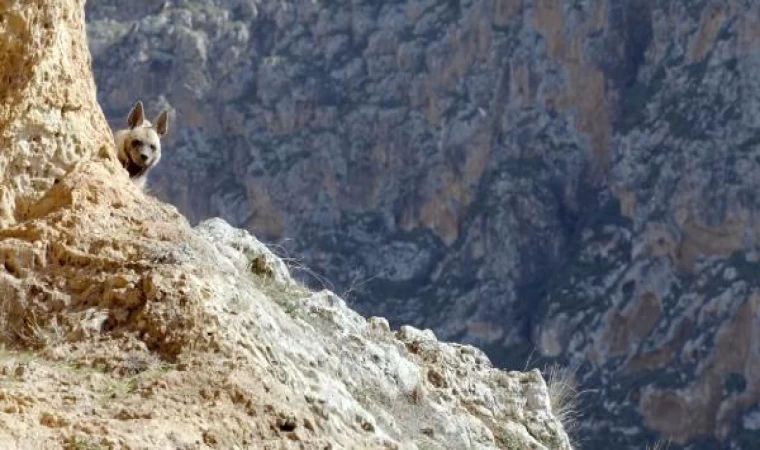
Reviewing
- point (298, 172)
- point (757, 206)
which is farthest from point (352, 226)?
point (757, 206)

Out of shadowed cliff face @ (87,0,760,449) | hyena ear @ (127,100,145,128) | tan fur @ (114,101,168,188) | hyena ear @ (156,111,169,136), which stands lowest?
shadowed cliff face @ (87,0,760,449)

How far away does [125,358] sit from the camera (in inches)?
340

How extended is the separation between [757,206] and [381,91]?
33.9 meters

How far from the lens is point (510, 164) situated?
106625 mm

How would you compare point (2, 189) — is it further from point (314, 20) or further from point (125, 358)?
point (314, 20)

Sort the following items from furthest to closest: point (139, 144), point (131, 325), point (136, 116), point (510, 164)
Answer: point (510, 164), point (139, 144), point (136, 116), point (131, 325)

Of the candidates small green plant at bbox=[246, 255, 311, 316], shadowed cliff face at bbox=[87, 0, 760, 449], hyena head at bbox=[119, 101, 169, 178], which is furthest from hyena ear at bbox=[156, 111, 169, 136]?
shadowed cliff face at bbox=[87, 0, 760, 449]

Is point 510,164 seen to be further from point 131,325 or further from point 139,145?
point 131,325

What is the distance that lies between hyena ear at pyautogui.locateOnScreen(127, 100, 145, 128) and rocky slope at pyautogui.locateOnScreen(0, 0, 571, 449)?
2359 millimetres

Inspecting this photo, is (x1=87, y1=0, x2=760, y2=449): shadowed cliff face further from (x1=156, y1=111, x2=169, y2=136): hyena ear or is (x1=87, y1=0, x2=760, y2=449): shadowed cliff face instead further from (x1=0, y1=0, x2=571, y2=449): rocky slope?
(x1=0, y1=0, x2=571, y2=449): rocky slope

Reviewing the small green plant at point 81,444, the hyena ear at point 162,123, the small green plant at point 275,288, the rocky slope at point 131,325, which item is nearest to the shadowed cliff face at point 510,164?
the hyena ear at point 162,123

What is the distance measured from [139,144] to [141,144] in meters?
0.04

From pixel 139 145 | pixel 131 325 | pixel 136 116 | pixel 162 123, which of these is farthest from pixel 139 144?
pixel 131 325

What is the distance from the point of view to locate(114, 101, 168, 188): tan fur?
1450 centimetres
